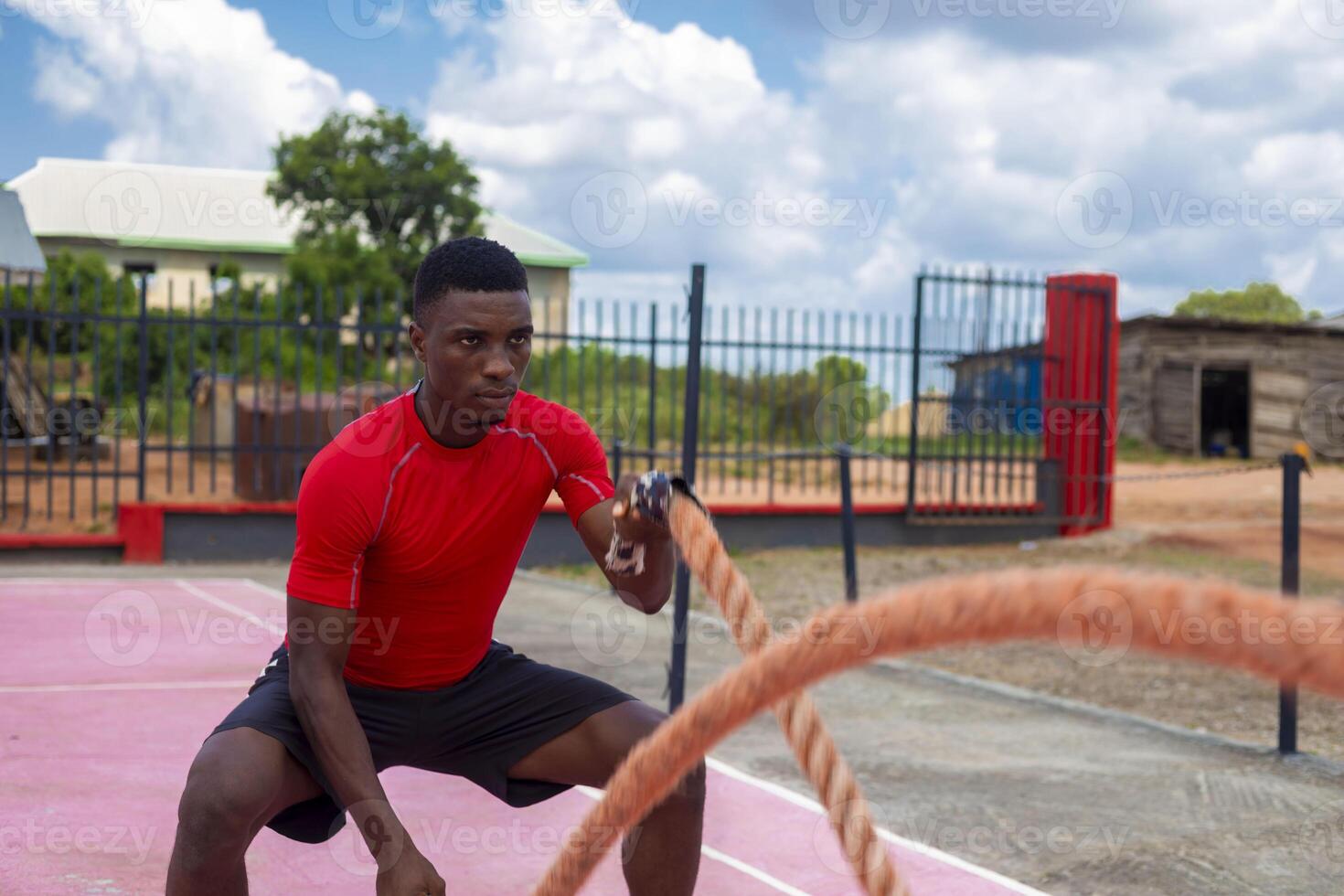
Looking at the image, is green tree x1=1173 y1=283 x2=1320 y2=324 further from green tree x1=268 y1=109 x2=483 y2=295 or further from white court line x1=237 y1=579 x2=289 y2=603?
white court line x1=237 y1=579 x2=289 y2=603

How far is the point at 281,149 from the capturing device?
105 ft

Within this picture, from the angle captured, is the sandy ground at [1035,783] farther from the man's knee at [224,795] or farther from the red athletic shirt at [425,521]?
the man's knee at [224,795]

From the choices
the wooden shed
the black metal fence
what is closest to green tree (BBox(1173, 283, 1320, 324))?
the wooden shed

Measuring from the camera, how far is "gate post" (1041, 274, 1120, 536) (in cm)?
1562

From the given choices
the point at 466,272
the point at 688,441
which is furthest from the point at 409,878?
the point at 688,441

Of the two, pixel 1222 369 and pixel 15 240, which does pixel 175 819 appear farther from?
pixel 1222 369

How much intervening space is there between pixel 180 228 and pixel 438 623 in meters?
41.7

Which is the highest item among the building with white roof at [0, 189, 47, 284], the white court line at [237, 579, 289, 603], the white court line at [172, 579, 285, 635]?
the building with white roof at [0, 189, 47, 284]

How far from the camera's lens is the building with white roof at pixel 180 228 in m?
39.0

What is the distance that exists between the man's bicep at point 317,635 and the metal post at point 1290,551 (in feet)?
15.2

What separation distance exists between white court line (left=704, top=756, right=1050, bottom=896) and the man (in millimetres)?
821

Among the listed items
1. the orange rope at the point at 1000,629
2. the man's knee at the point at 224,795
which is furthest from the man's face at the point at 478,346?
the orange rope at the point at 1000,629

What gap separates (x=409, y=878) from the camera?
8.30 ft

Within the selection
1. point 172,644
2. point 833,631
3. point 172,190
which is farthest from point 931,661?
point 172,190
